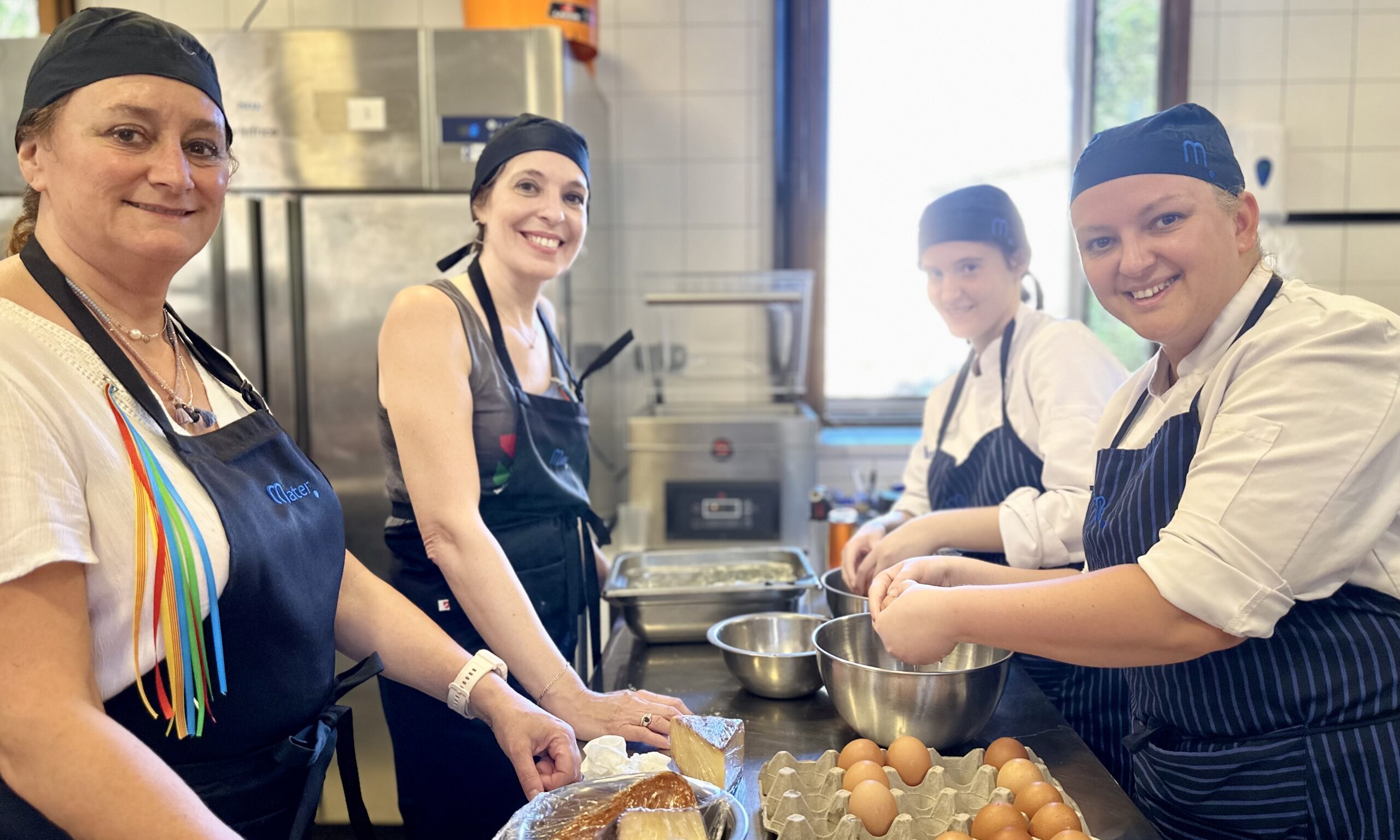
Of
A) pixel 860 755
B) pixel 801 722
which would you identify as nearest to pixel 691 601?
pixel 801 722

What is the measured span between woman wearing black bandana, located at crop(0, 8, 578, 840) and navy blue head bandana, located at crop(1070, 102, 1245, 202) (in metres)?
0.98

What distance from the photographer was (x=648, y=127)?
3.40m

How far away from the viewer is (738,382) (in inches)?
131

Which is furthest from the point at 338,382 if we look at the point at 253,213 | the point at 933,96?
the point at 933,96

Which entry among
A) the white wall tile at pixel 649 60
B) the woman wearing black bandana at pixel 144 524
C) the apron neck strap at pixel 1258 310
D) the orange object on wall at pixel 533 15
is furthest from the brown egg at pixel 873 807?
the white wall tile at pixel 649 60

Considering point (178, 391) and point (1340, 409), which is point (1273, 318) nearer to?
point (1340, 409)

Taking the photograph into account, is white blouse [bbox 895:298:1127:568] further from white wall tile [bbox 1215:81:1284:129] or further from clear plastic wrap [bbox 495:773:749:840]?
white wall tile [bbox 1215:81:1284:129]

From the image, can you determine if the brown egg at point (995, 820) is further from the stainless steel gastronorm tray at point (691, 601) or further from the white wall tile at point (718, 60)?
the white wall tile at point (718, 60)

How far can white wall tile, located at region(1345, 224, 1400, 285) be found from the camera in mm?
3266

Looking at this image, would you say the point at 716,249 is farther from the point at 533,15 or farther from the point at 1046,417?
the point at 1046,417

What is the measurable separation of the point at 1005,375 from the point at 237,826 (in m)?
1.49

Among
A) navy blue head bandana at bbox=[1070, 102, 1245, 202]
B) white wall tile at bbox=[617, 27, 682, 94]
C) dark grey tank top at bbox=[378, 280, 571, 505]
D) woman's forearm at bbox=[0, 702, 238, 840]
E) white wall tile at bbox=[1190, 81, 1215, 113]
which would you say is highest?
white wall tile at bbox=[617, 27, 682, 94]

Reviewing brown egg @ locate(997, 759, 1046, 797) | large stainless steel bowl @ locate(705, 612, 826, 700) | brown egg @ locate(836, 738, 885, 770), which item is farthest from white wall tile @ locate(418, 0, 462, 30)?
brown egg @ locate(997, 759, 1046, 797)

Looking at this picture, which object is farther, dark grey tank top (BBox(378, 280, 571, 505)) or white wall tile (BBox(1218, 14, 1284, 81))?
white wall tile (BBox(1218, 14, 1284, 81))
